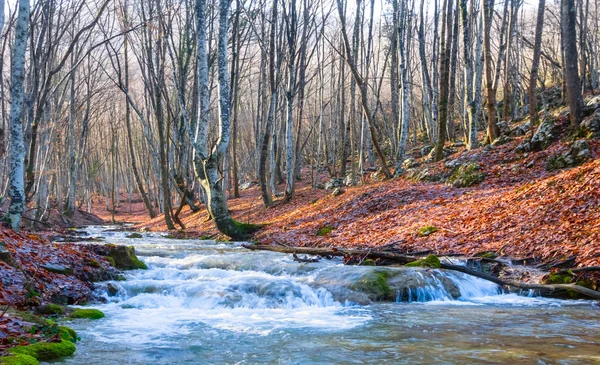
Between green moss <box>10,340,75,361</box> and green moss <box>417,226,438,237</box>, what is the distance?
8.03m

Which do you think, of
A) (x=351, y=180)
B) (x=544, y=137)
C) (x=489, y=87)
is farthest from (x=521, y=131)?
(x=351, y=180)

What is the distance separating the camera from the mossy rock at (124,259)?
29.4ft

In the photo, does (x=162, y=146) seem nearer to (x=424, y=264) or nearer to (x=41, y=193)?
(x=41, y=193)

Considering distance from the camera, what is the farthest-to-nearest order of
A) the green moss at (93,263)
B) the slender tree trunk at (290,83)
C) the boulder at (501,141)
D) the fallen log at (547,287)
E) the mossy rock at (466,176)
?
the slender tree trunk at (290,83), the boulder at (501,141), the mossy rock at (466,176), the green moss at (93,263), the fallen log at (547,287)

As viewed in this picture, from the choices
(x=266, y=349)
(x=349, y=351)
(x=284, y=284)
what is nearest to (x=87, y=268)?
(x=284, y=284)

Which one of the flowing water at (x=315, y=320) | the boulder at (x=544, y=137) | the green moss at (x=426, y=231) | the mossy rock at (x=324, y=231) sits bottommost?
the flowing water at (x=315, y=320)

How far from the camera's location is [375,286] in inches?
293

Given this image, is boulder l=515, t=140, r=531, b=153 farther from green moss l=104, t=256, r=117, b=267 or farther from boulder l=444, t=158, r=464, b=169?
green moss l=104, t=256, r=117, b=267

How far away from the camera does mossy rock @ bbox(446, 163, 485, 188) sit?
44.0ft

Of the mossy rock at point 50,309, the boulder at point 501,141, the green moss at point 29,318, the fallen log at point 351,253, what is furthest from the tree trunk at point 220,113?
the boulder at point 501,141

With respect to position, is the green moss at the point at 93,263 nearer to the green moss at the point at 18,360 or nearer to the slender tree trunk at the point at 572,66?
the green moss at the point at 18,360

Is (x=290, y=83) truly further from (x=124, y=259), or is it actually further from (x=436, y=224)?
(x=124, y=259)

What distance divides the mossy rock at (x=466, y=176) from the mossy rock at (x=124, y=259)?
366 inches

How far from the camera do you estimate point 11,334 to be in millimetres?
Answer: 4016
